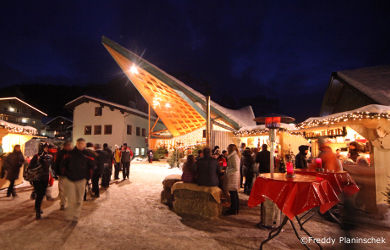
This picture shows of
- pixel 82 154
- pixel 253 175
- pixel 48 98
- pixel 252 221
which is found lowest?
pixel 252 221

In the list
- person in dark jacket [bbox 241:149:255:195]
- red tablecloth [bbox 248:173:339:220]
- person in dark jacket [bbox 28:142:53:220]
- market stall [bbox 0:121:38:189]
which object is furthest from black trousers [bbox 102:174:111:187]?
red tablecloth [bbox 248:173:339:220]

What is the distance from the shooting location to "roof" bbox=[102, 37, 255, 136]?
17297 mm

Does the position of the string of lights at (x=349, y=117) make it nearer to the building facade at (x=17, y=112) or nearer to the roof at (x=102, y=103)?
the roof at (x=102, y=103)

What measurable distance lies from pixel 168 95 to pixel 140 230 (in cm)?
1859

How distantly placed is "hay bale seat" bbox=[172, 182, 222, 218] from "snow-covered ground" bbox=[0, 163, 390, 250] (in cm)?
18

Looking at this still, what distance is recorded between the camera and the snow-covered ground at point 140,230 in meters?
3.23

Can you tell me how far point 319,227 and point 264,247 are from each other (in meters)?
1.62

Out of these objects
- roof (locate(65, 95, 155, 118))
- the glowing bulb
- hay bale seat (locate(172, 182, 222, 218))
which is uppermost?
the glowing bulb

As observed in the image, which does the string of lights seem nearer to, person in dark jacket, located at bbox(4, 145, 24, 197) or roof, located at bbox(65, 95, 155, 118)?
person in dark jacket, located at bbox(4, 145, 24, 197)

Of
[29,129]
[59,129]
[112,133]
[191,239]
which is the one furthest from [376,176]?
[59,129]

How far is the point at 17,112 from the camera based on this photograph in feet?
103

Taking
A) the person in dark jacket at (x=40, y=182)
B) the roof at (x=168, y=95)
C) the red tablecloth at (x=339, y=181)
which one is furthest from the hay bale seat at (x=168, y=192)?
the roof at (x=168, y=95)

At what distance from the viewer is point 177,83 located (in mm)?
17266

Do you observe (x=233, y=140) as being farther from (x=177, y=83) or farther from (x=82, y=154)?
(x=82, y=154)
